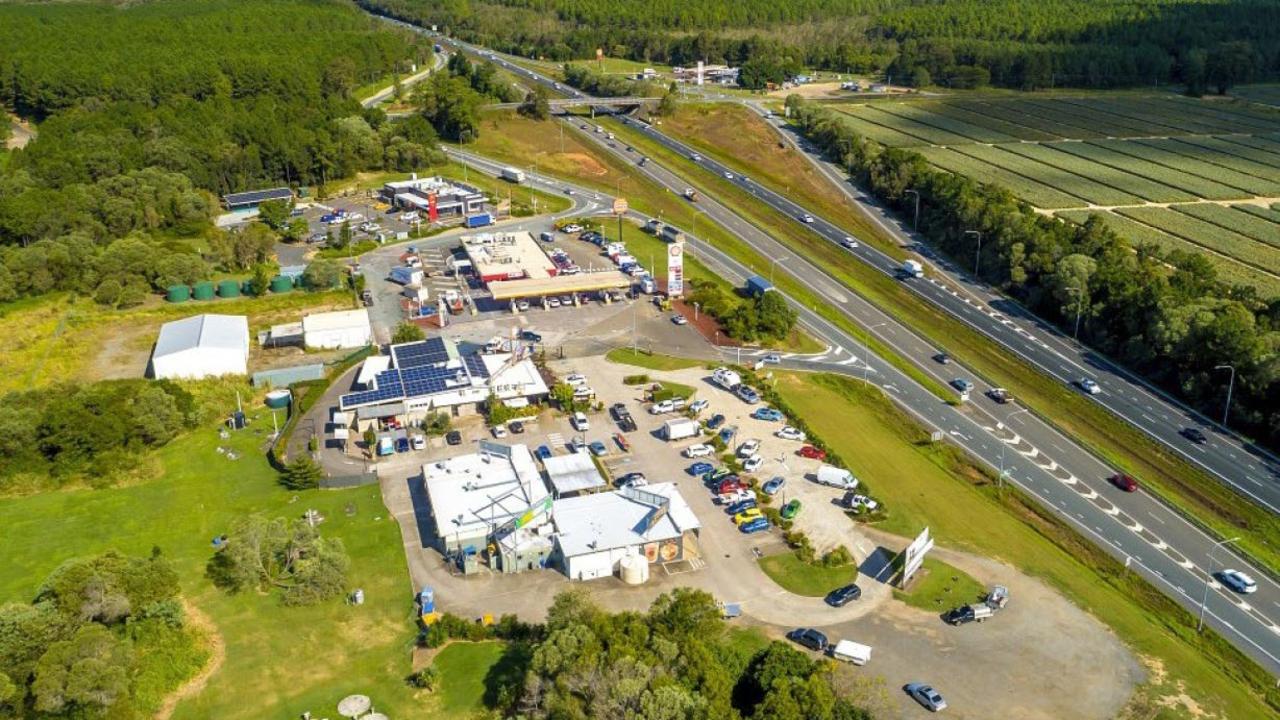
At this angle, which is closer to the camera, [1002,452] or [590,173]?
[1002,452]

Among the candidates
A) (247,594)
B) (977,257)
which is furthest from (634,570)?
(977,257)

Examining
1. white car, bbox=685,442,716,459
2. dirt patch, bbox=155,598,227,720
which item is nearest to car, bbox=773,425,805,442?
white car, bbox=685,442,716,459

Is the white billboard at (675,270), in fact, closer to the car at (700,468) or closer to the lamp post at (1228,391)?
the car at (700,468)

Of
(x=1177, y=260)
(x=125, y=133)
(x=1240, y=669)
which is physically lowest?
(x=1240, y=669)

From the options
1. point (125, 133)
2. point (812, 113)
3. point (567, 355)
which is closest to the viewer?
point (567, 355)

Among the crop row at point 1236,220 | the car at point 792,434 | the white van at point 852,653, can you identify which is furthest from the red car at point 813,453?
the crop row at point 1236,220

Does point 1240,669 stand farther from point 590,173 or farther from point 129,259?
point 590,173

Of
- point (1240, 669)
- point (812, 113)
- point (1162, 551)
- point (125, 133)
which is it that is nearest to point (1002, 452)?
point (1162, 551)

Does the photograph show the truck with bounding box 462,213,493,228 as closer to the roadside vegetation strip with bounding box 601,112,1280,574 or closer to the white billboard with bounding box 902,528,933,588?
the roadside vegetation strip with bounding box 601,112,1280,574
